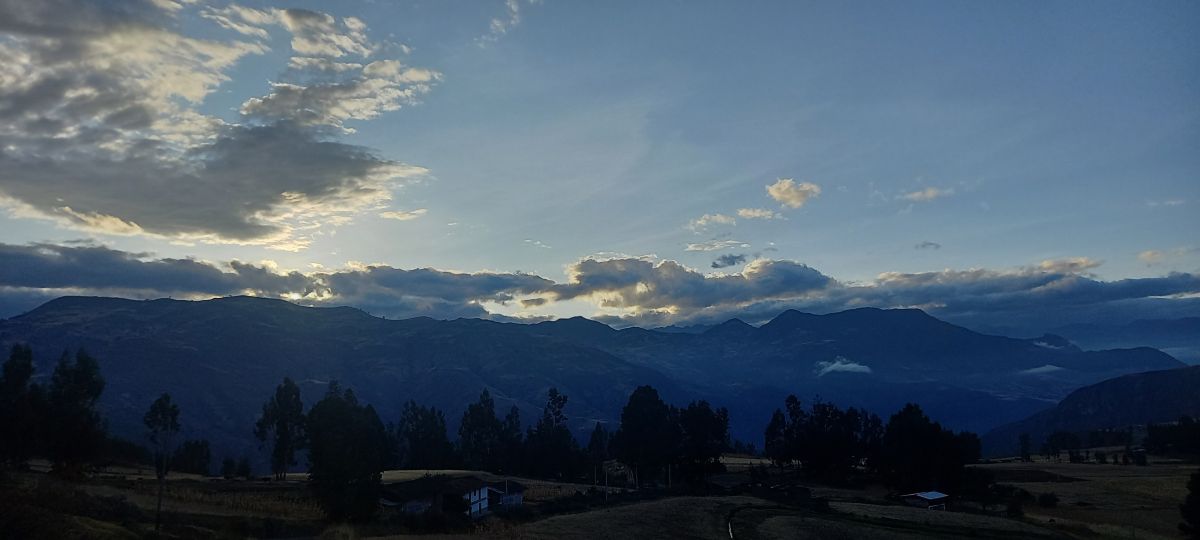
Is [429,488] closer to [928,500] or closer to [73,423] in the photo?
[73,423]

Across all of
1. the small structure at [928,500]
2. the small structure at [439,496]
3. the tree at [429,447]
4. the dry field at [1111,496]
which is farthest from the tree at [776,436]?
the small structure at [439,496]

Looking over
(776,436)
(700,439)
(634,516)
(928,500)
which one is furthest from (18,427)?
(776,436)

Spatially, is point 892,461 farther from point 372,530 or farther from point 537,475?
point 372,530

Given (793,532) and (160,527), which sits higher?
(160,527)

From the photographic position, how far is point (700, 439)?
147 metres

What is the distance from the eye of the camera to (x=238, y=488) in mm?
103375

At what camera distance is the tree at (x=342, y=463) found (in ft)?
231

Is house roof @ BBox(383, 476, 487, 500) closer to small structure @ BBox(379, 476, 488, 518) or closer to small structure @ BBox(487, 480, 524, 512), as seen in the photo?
small structure @ BBox(379, 476, 488, 518)

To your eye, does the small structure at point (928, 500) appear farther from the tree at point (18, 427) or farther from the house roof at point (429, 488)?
the tree at point (18, 427)

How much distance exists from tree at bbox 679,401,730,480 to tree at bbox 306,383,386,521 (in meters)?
81.0

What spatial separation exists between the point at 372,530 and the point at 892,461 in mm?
109819

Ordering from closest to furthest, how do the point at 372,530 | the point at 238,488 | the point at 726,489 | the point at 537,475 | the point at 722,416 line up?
the point at 372,530 → the point at 238,488 → the point at 726,489 → the point at 722,416 → the point at 537,475

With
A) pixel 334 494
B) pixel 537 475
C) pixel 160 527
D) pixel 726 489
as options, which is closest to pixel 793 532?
pixel 334 494

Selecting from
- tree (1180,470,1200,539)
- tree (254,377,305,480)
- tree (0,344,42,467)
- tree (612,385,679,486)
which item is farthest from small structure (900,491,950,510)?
tree (0,344,42,467)
